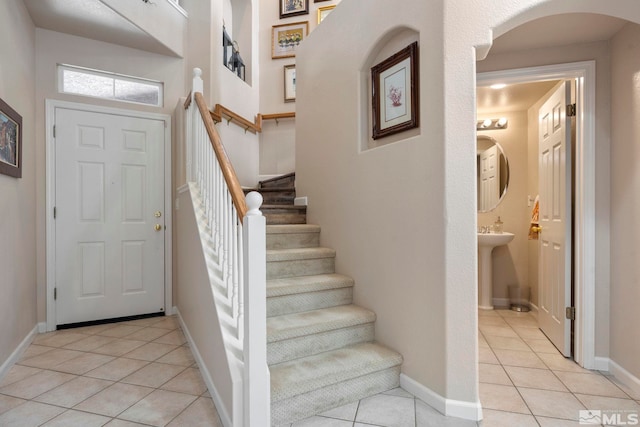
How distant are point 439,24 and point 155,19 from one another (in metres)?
2.88

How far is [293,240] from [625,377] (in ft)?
7.96

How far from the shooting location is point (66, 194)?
129 inches

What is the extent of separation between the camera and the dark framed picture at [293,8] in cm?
494

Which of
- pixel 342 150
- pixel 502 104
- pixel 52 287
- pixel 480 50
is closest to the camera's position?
pixel 480 50

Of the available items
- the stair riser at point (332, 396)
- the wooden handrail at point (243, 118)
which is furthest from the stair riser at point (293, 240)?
the wooden handrail at point (243, 118)

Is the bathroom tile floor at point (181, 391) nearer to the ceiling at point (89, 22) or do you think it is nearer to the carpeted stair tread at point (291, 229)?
the carpeted stair tread at point (291, 229)

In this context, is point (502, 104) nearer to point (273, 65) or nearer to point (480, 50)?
point (480, 50)

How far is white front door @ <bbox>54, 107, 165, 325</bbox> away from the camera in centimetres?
327

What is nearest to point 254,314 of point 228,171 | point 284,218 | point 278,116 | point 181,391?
point 228,171

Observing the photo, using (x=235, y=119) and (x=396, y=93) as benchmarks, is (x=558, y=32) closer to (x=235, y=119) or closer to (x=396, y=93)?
(x=396, y=93)

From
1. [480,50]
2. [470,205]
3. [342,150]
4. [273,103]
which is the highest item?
[273,103]

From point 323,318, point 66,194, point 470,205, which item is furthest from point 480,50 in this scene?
point 66,194

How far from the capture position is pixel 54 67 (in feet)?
10.5

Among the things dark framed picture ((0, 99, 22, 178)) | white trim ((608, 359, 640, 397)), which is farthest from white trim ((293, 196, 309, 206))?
white trim ((608, 359, 640, 397))
